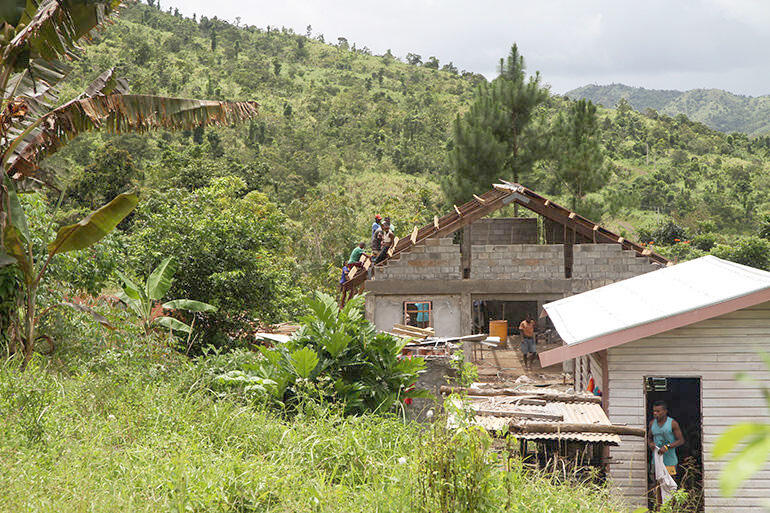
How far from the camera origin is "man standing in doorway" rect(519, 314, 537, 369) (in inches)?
745

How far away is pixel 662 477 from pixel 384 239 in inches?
443

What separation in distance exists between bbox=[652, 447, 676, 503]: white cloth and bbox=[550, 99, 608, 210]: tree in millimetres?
20460

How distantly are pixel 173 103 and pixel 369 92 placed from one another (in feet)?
229

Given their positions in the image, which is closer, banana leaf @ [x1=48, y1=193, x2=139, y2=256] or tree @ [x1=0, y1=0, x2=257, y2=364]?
tree @ [x1=0, y1=0, x2=257, y2=364]

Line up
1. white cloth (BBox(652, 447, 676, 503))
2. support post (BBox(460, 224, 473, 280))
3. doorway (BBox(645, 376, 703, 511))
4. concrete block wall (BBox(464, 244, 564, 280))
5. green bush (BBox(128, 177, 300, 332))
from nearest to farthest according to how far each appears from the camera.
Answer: white cloth (BBox(652, 447, 676, 503)) < doorway (BBox(645, 376, 703, 511)) < green bush (BBox(128, 177, 300, 332)) < concrete block wall (BBox(464, 244, 564, 280)) < support post (BBox(460, 224, 473, 280))

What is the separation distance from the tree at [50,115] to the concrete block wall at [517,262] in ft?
33.9

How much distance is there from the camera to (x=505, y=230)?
22.1 metres

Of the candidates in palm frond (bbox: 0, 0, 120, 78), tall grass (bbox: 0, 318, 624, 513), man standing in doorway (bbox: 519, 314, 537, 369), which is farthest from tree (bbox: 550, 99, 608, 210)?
A: tall grass (bbox: 0, 318, 624, 513)

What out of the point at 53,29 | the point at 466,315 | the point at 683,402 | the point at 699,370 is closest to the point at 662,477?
the point at 699,370

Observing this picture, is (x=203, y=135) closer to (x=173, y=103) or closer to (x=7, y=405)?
(x=173, y=103)

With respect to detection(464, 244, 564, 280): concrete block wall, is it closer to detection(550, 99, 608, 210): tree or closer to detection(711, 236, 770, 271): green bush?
detection(550, 99, 608, 210): tree

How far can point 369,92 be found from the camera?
77.1 meters

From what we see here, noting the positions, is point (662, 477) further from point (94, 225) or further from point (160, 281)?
point (160, 281)

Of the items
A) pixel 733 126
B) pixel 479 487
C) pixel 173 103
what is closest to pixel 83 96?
pixel 173 103
